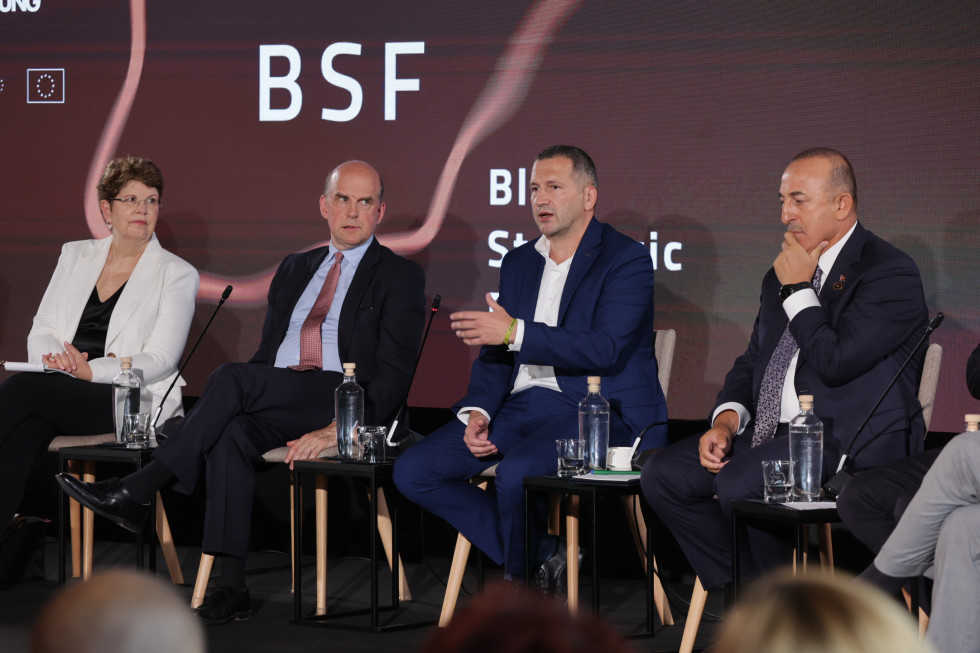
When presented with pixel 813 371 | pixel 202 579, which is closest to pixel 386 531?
pixel 202 579

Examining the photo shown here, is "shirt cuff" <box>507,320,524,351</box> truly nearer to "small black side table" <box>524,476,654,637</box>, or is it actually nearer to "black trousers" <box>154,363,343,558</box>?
"small black side table" <box>524,476,654,637</box>

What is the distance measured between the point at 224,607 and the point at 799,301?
1912 mm

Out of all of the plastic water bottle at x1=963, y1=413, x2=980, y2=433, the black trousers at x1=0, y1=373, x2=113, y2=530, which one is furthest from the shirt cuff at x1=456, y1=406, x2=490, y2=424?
the plastic water bottle at x1=963, y1=413, x2=980, y2=433

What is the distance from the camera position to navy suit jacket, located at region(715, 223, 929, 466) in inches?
116

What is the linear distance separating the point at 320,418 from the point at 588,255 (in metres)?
1.02

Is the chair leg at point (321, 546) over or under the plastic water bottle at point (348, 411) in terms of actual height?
under

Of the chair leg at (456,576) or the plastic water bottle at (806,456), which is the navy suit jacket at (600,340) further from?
the plastic water bottle at (806,456)

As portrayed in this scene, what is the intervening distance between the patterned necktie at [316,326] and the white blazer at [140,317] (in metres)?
0.52

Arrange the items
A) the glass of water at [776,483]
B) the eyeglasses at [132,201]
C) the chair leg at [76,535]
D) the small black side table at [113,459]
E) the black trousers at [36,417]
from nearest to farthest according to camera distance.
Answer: the glass of water at [776,483]
the small black side table at [113,459]
the black trousers at [36,417]
the chair leg at [76,535]
the eyeglasses at [132,201]

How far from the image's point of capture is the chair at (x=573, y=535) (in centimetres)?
326

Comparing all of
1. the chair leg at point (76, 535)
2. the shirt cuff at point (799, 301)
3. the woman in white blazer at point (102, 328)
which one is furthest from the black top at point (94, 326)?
the shirt cuff at point (799, 301)

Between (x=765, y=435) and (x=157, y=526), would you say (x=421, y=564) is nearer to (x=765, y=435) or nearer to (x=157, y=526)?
(x=157, y=526)

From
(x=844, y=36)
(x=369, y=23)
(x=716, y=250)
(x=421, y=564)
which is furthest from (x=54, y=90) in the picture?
(x=844, y=36)

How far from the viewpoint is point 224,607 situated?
11.9 ft
